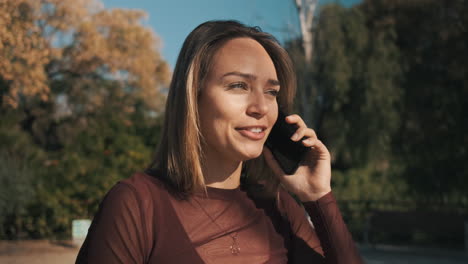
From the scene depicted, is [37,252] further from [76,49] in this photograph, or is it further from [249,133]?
[249,133]

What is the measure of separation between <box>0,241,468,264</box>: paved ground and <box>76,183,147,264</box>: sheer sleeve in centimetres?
384

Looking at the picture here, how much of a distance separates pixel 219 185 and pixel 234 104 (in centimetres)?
30

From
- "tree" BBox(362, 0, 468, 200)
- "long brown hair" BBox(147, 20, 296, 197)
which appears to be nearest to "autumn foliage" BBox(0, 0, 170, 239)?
"long brown hair" BBox(147, 20, 296, 197)

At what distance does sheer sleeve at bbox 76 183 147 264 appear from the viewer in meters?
1.37

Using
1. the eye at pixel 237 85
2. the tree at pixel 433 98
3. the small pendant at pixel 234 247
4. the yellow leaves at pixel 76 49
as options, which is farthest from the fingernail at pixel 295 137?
the tree at pixel 433 98

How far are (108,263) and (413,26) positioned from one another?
16.5 meters

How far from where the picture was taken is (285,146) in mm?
1880

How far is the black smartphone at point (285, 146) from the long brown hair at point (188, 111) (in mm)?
338

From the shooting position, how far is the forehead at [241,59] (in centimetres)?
165

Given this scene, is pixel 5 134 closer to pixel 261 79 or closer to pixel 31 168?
pixel 31 168

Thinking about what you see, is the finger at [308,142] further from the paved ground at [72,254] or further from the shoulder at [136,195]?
the paved ground at [72,254]

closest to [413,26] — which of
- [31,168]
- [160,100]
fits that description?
[160,100]

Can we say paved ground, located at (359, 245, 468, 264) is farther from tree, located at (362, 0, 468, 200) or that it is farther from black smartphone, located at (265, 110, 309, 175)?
black smartphone, located at (265, 110, 309, 175)

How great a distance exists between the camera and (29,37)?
14.5ft
